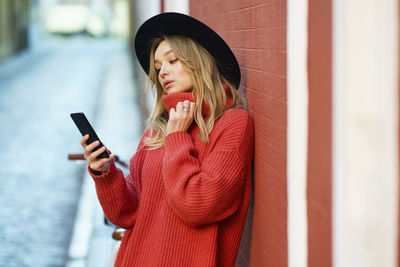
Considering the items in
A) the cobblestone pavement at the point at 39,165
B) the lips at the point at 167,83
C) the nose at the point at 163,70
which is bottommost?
the cobblestone pavement at the point at 39,165

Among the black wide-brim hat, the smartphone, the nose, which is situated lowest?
the smartphone

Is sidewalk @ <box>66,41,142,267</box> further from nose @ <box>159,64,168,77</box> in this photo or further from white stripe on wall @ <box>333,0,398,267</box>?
white stripe on wall @ <box>333,0,398,267</box>

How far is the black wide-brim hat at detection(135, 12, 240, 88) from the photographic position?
2.53 metres

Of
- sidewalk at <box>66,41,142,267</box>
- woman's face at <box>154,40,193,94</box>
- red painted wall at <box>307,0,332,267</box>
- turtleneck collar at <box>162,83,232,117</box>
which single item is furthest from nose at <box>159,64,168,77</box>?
sidewalk at <box>66,41,142,267</box>

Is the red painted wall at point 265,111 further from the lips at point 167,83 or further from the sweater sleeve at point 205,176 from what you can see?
the lips at point 167,83

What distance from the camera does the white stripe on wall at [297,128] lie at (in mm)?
1895

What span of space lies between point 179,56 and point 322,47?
1006mm

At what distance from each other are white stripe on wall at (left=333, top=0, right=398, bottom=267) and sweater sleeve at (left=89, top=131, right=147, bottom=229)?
121 centimetres

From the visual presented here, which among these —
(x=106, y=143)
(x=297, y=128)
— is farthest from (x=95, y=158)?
(x=106, y=143)

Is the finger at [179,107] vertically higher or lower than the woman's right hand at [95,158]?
higher

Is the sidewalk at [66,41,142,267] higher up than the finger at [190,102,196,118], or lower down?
lower down

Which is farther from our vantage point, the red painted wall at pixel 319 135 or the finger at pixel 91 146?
→ the finger at pixel 91 146

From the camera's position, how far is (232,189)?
2.32 m

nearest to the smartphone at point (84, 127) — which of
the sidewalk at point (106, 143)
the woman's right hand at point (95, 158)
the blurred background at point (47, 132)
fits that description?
the woman's right hand at point (95, 158)
